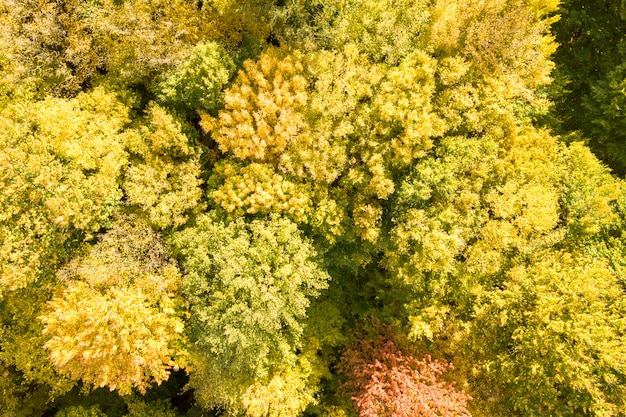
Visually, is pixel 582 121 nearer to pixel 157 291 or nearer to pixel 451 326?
pixel 451 326

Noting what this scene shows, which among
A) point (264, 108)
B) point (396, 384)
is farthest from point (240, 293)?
point (396, 384)

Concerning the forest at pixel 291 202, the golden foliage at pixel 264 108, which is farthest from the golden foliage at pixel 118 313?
the golden foliage at pixel 264 108

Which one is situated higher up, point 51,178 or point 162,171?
point 162,171

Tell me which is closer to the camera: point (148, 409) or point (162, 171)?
point (162, 171)

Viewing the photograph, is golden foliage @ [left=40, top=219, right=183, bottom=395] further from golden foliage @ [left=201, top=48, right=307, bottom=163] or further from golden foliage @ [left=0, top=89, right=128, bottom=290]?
golden foliage @ [left=201, top=48, right=307, bottom=163]

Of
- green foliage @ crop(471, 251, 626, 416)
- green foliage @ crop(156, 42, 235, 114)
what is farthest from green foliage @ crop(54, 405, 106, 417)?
green foliage @ crop(471, 251, 626, 416)

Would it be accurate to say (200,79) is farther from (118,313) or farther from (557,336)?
(557,336)

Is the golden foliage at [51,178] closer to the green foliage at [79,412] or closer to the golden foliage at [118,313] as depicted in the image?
the golden foliage at [118,313]

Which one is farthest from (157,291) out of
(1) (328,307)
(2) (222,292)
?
(1) (328,307)
